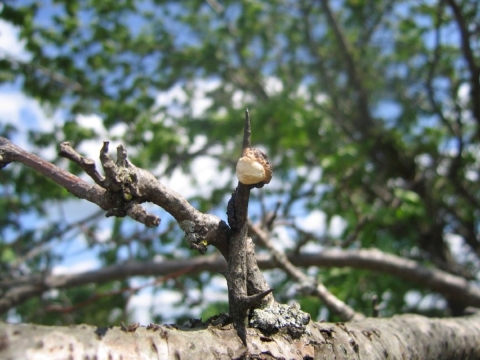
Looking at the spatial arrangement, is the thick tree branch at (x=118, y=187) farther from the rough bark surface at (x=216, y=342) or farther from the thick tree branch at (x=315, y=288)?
the thick tree branch at (x=315, y=288)

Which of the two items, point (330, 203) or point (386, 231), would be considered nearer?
point (330, 203)

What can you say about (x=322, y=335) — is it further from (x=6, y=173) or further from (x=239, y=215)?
(x=6, y=173)

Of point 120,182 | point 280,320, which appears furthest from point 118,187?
point 280,320

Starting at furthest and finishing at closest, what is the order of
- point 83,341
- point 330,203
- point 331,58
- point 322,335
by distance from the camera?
point 331,58, point 330,203, point 322,335, point 83,341

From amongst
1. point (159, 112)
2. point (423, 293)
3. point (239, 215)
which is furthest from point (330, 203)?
point (239, 215)

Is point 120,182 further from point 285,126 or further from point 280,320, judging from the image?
point 285,126

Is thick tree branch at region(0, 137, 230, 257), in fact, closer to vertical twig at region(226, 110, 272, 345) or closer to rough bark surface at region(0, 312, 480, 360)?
vertical twig at region(226, 110, 272, 345)
